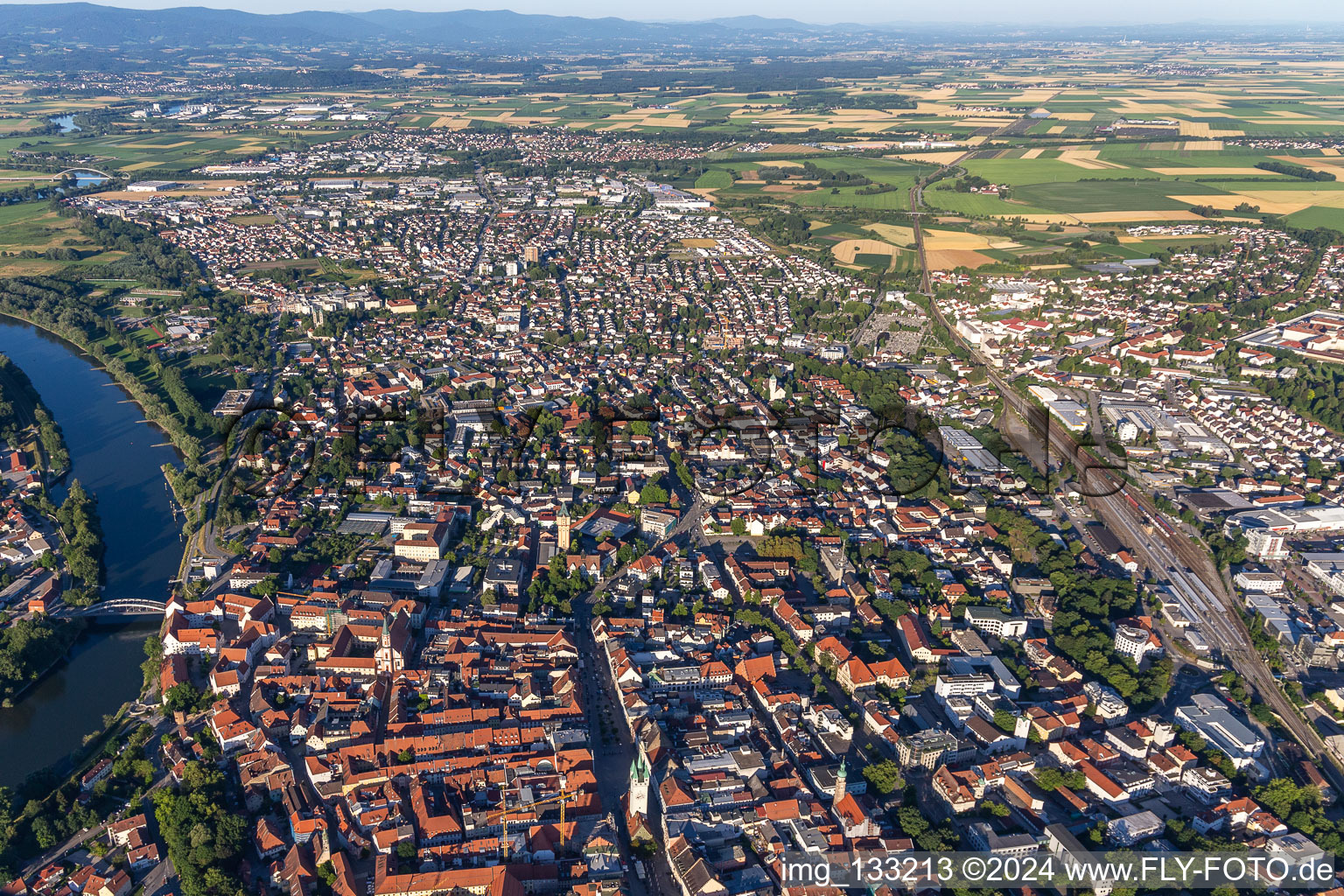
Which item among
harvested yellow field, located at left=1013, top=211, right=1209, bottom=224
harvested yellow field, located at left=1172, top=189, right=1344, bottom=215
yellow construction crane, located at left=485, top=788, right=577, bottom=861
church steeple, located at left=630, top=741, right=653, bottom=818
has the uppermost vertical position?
harvested yellow field, located at left=1172, top=189, right=1344, bottom=215

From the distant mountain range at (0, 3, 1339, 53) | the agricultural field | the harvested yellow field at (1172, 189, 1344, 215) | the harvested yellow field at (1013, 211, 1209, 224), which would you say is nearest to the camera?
the agricultural field

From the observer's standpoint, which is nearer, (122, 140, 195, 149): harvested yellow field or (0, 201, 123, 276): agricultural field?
(0, 201, 123, 276): agricultural field

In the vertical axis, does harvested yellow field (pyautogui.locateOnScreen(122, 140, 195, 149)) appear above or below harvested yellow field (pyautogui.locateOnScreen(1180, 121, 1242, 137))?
below

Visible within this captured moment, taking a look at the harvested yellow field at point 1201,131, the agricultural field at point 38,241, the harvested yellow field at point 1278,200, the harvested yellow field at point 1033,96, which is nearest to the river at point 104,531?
the agricultural field at point 38,241

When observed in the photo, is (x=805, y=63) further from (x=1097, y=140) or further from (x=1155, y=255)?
(x=1155, y=255)

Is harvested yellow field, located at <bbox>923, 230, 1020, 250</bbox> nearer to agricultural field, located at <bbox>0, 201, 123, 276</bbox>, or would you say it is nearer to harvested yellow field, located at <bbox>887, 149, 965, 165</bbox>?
harvested yellow field, located at <bbox>887, 149, 965, 165</bbox>

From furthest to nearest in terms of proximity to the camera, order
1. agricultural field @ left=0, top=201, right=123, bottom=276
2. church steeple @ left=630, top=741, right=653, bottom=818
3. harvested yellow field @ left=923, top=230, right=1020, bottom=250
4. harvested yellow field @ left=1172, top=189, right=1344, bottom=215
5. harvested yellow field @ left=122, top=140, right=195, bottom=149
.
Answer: harvested yellow field @ left=122, top=140, right=195, bottom=149
harvested yellow field @ left=1172, top=189, right=1344, bottom=215
harvested yellow field @ left=923, top=230, right=1020, bottom=250
agricultural field @ left=0, top=201, right=123, bottom=276
church steeple @ left=630, top=741, right=653, bottom=818

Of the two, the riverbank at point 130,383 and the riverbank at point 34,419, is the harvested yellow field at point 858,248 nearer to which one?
the riverbank at point 130,383

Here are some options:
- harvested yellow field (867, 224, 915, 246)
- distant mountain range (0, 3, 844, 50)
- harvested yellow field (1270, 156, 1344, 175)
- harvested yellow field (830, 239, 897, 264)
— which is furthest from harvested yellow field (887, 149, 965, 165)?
distant mountain range (0, 3, 844, 50)
